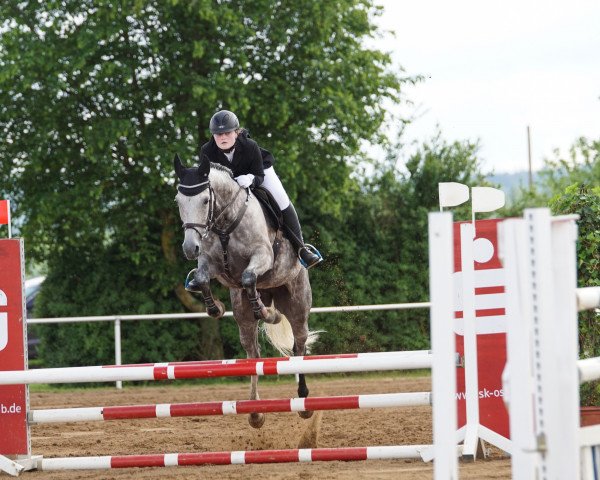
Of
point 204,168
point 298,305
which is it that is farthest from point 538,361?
point 298,305

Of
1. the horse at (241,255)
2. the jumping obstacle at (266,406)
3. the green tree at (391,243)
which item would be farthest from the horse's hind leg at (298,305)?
the green tree at (391,243)

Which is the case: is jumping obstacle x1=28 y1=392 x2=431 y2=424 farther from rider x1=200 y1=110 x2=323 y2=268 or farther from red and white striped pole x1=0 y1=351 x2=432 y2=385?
rider x1=200 y1=110 x2=323 y2=268

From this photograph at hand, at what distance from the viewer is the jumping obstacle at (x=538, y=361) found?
2.98m

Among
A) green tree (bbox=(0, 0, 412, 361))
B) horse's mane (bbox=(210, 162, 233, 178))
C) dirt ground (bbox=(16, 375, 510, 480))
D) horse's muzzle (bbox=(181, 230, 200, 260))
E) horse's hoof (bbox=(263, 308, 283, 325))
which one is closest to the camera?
dirt ground (bbox=(16, 375, 510, 480))

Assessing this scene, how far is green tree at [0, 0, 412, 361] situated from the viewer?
13297 millimetres

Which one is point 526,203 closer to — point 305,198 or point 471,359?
point 305,198

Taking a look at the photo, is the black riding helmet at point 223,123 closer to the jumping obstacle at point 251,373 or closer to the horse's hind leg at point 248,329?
the horse's hind leg at point 248,329

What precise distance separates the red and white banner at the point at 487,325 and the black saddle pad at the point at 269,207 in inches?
57.7

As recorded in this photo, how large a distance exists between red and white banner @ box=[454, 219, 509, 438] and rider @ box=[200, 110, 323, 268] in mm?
1375

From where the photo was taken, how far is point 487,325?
565cm

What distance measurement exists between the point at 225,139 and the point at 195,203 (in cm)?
79

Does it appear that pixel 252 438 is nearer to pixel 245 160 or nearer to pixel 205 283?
pixel 205 283

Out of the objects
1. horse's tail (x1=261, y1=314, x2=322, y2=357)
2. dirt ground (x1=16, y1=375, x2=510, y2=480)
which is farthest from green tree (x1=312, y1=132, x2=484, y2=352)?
horse's tail (x1=261, y1=314, x2=322, y2=357)

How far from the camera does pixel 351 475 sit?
194 inches
